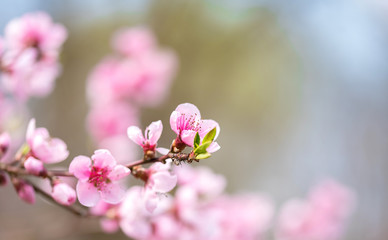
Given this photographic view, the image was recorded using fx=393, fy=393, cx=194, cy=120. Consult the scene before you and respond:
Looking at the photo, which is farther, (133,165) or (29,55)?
(29,55)

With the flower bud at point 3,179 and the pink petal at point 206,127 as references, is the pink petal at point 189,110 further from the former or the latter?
the flower bud at point 3,179

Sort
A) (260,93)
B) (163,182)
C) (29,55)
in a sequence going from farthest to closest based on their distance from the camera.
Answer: (260,93), (29,55), (163,182)

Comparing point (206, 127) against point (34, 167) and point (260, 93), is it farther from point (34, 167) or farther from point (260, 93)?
point (260, 93)

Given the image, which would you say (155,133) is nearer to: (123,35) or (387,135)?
(123,35)

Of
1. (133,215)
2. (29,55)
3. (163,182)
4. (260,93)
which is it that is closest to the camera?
(163,182)

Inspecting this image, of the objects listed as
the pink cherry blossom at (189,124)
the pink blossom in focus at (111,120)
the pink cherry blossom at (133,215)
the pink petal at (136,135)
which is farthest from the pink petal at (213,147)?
the pink blossom in focus at (111,120)

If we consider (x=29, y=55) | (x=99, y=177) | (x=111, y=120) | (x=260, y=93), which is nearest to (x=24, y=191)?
(x=99, y=177)
